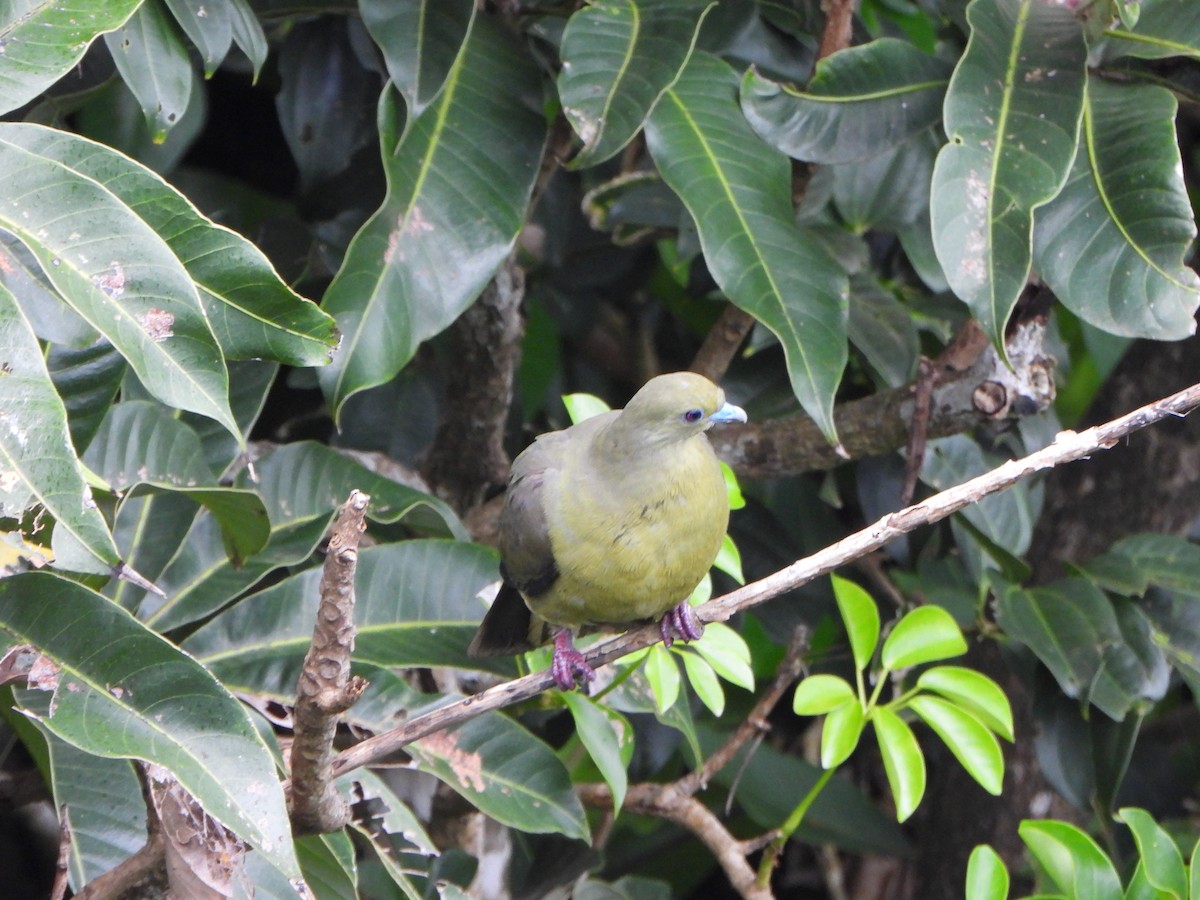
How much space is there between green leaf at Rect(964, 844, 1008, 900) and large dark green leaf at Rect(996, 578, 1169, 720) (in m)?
0.54

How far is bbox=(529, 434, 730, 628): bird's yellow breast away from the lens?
6.39ft

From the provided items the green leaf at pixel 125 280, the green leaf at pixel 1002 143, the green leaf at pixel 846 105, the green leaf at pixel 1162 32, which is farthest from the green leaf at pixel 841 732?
the green leaf at pixel 1162 32

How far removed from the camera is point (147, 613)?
7.08ft

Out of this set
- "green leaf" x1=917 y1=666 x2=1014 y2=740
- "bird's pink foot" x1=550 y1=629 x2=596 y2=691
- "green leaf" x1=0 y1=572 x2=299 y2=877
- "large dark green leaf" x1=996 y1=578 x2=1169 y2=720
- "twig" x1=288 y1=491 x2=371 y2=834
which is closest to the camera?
"twig" x1=288 y1=491 x2=371 y2=834

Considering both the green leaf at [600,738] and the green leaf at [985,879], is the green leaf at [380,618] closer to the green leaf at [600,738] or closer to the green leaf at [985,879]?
the green leaf at [600,738]

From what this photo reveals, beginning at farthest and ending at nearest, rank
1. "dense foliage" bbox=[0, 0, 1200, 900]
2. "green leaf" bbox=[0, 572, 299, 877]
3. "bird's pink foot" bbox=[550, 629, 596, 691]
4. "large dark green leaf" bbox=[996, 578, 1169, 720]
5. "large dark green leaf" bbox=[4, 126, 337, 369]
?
"large dark green leaf" bbox=[996, 578, 1169, 720]
"bird's pink foot" bbox=[550, 629, 596, 691]
"large dark green leaf" bbox=[4, 126, 337, 369]
"dense foliage" bbox=[0, 0, 1200, 900]
"green leaf" bbox=[0, 572, 299, 877]

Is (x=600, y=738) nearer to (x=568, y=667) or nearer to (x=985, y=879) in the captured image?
(x=568, y=667)

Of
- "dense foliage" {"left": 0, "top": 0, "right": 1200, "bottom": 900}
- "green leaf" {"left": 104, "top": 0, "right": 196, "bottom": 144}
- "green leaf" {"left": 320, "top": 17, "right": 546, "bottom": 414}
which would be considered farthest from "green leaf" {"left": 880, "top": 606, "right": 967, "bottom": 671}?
"green leaf" {"left": 104, "top": 0, "right": 196, "bottom": 144}

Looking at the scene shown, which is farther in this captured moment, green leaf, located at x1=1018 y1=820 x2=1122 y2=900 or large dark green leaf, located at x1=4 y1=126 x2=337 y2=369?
green leaf, located at x1=1018 y1=820 x2=1122 y2=900

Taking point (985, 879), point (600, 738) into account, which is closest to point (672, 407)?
point (600, 738)

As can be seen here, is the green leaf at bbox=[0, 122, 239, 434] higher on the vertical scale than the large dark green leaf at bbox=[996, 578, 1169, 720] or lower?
higher

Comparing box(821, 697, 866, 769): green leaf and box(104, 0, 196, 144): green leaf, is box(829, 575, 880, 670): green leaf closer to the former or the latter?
box(821, 697, 866, 769): green leaf

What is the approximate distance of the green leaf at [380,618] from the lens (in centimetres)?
207

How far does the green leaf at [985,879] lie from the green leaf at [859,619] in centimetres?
36
